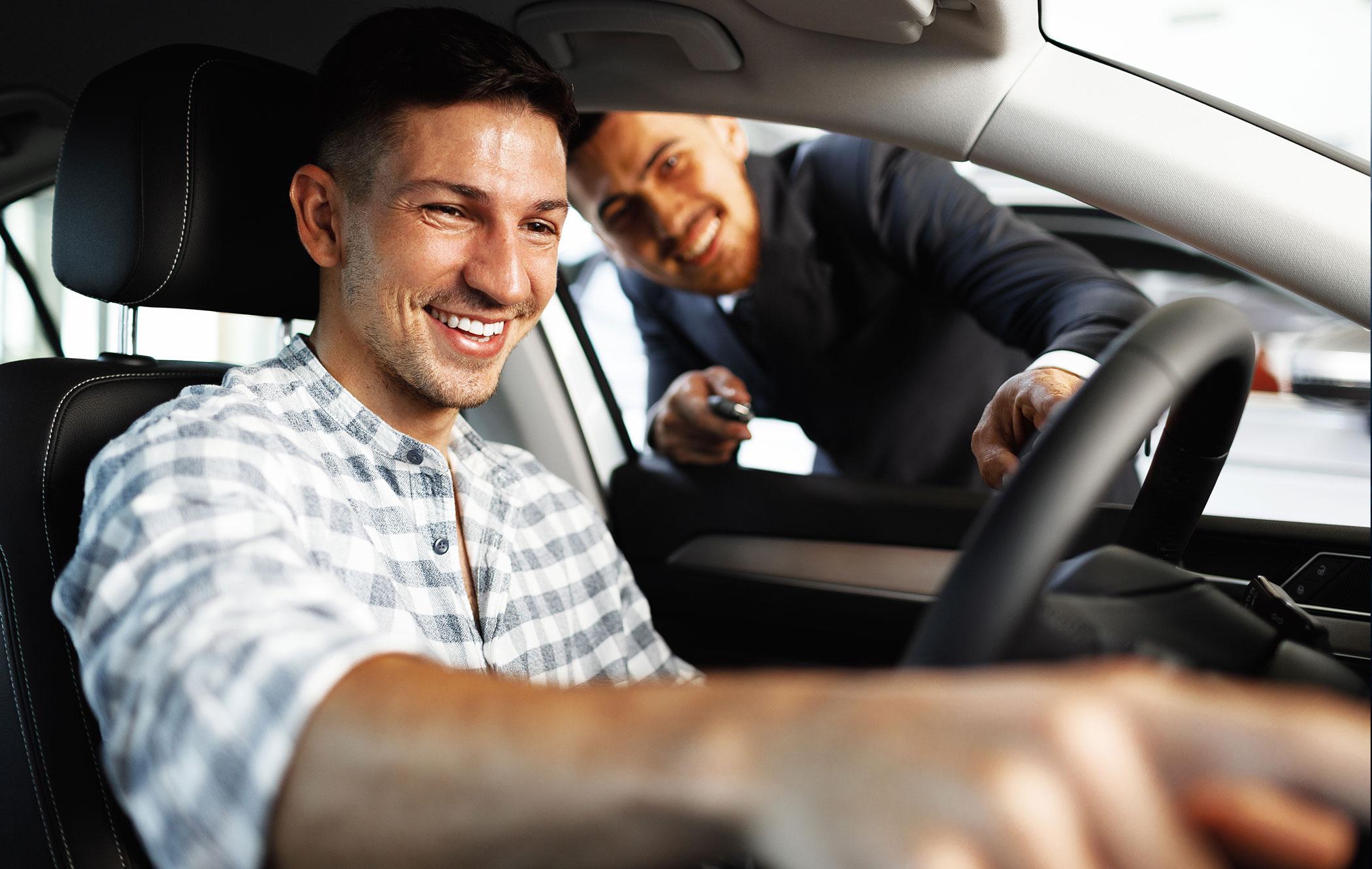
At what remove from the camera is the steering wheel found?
22.3 inches

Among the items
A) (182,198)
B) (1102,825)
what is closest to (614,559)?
(182,198)

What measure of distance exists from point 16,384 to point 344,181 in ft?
1.43

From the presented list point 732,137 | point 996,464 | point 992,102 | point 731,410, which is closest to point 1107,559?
point 996,464

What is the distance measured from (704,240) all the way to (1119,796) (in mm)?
1721

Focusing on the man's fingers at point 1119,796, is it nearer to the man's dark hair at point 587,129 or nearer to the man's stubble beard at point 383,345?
the man's stubble beard at point 383,345

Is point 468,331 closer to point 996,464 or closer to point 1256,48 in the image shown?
point 996,464

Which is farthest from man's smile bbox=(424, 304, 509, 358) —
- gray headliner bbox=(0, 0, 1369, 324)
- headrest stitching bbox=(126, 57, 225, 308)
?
gray headliner bbox=(0, 0, 1369, 324)

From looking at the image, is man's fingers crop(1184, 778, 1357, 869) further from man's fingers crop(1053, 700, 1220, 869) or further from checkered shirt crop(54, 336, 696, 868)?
checkered shirt crop(54, 336, 696, 868)

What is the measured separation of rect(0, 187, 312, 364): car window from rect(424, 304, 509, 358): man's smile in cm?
88

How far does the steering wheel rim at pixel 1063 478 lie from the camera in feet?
1.85

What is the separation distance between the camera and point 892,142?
1.23 meters

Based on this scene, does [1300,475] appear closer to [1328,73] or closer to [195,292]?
[1328,73]

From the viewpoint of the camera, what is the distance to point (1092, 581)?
0.74m

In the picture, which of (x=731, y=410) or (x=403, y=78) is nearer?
(x=403, y=78)
